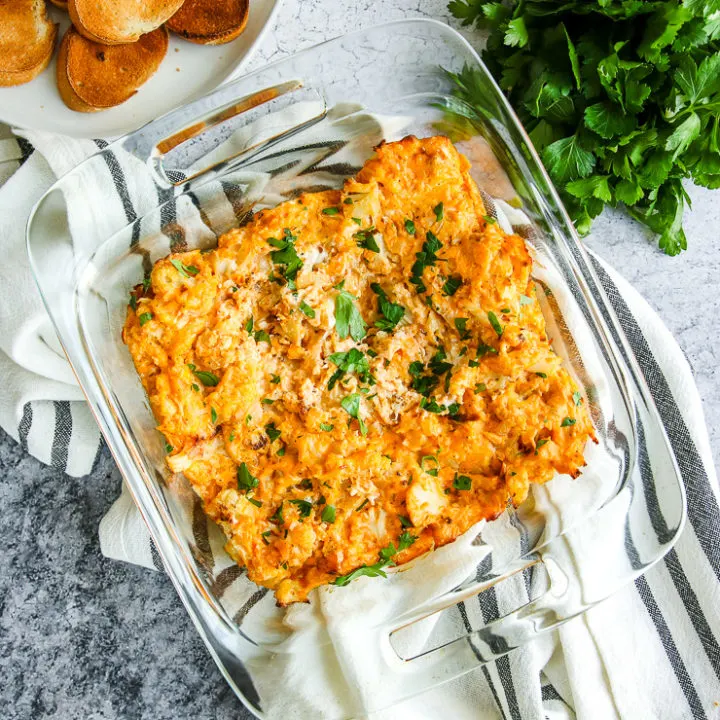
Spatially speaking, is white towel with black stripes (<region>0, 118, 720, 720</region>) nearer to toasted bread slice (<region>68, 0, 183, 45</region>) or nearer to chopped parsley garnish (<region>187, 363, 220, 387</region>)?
toasted bread slice (<region>68, 0, 183, 45</region>)

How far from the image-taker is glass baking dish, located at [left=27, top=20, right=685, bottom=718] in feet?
6.47

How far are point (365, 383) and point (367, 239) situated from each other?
0.32 meters

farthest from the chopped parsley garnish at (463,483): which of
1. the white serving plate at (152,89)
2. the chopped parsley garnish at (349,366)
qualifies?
the white serving plate at (152,89)

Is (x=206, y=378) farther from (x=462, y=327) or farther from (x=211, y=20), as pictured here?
(x=211, y=20)

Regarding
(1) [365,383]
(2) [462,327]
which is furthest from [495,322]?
(1) [365,383]

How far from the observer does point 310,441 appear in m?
1.90

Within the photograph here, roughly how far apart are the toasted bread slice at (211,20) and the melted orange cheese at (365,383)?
0.55 meters

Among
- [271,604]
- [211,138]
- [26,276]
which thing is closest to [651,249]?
[211,138]

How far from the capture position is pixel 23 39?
2111 millimetres

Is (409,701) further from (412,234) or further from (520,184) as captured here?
(520,184)

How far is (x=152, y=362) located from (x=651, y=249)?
4.65 ft

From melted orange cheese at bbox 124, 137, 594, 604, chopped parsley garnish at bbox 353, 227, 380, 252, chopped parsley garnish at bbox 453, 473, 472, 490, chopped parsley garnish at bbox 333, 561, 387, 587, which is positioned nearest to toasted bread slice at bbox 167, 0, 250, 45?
melted orange cheese at bbox 124, 137, 594, 604

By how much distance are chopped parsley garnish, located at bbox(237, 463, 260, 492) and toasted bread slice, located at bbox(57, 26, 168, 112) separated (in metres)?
1.00

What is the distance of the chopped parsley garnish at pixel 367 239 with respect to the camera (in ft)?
6.34
